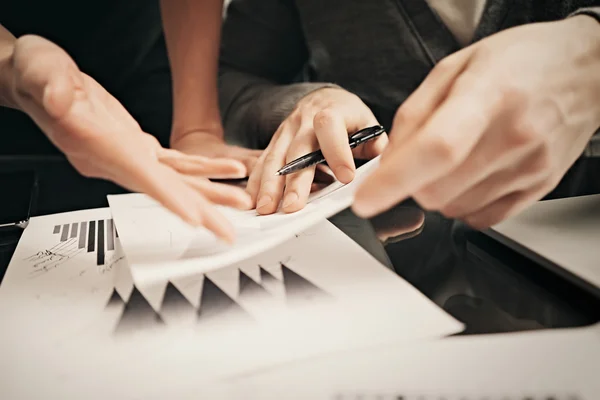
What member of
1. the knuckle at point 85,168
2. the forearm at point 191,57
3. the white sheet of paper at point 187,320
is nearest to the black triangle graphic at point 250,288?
the white sheet of paper at point 187,320

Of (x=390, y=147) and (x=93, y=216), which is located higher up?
(x=390, y=147)

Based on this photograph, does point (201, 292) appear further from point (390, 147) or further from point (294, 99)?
point (294, 99)

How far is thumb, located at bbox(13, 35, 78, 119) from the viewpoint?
0.23 m

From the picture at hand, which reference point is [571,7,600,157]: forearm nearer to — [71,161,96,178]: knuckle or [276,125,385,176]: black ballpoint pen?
[276,125,385,176]: black ballpoint pen

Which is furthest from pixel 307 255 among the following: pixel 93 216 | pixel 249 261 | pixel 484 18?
pixel 484 18

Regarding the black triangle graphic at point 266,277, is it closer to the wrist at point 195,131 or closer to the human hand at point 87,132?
the human hand at point 87,132

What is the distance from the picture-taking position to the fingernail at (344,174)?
32 centimetres

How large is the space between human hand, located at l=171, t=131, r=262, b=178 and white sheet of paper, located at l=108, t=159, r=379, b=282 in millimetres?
108

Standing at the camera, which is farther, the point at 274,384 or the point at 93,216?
the point at 93,216

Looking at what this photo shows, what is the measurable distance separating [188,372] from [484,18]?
40 centimetres

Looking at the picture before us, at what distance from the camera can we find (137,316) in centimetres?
22

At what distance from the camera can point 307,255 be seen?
28 centimetres

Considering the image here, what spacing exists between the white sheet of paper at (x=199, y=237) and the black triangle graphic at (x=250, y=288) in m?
0.01

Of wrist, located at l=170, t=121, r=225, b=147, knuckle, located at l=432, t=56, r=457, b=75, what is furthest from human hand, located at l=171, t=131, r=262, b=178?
knuckle, located at l=432, t=56, r=457, b=75
